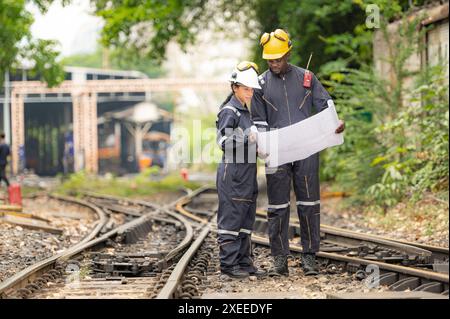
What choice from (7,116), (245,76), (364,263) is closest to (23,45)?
(245,76)

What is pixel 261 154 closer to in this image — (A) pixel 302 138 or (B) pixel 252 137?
(B) pixel 252 137

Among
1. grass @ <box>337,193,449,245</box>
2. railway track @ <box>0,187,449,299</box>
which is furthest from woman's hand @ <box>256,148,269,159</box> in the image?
grass @ <box>337,193,449,245</box>

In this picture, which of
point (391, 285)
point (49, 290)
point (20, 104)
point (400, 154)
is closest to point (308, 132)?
point (391, 285)

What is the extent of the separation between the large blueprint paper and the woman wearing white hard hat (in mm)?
181

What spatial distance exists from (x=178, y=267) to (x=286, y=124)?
1.54m

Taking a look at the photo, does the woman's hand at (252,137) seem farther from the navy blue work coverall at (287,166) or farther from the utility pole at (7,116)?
the utility pole at (7,116)

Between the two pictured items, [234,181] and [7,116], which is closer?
[234,181]

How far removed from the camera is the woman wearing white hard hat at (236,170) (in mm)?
6961

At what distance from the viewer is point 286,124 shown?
710cm

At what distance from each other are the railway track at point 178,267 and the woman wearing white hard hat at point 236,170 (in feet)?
0.98

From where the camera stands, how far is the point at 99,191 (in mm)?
22469

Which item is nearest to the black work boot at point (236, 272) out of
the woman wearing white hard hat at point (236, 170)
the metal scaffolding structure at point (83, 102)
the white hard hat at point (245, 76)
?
the woman wearing white hard hat at point (236, 170)

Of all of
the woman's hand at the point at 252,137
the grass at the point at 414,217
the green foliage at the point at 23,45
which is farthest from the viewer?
the green foliage at the point at 23,45

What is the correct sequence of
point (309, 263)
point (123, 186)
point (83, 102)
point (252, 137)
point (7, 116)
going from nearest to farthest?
1. point (252, 137)
2. point (309, 263)
3. point (123, 186)
4. point (83, 102)
5. point (7, 116)
